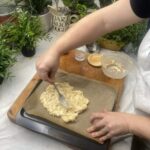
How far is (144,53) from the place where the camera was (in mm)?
646

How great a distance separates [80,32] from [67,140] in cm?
29

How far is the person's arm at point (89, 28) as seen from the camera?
708 mm

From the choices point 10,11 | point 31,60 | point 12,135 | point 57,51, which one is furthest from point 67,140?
point 10,11

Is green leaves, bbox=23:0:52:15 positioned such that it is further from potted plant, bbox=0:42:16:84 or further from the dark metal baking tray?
the dark metal baking tray

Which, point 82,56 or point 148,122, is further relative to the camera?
point 82,56

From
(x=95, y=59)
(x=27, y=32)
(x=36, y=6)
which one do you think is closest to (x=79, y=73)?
(x=95, y=59)

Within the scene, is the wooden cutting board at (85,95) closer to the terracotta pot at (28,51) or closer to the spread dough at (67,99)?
the spread dough at (67,99)

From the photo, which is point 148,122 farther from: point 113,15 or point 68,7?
point 68,7

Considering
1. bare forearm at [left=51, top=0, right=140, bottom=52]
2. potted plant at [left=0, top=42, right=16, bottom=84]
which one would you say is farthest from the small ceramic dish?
potted plant at [left=0, top=42, right=16, bottom=84]

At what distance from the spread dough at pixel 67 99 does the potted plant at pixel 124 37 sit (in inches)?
10.5

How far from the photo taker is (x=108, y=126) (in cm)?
60

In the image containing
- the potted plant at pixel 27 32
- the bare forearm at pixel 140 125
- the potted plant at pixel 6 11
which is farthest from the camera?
the potted plant at pixel 6 11

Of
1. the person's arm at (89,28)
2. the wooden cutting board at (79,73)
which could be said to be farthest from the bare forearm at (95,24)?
the wooden cutting board at (79,73)

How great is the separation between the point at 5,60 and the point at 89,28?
Result: 25 cm
